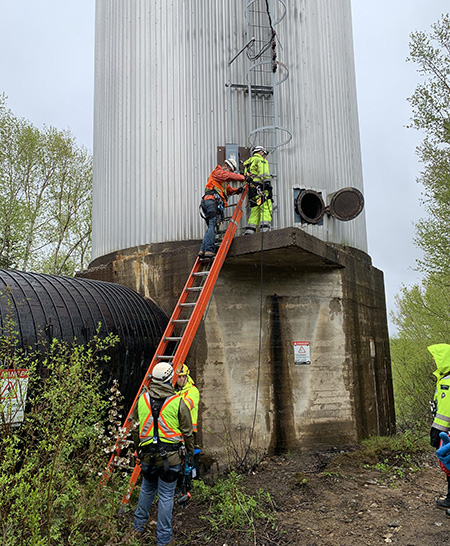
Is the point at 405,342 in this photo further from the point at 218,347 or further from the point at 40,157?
the point at 40,157

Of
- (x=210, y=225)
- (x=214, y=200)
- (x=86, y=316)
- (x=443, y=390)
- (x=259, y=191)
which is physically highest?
(x=259, y=191)

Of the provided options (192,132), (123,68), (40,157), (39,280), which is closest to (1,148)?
(40,157)

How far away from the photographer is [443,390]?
586 centimetres

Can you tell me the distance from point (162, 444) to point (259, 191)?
453 cm

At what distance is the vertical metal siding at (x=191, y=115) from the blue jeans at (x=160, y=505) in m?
4.95

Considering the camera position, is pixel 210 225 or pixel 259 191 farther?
pixel 259 191

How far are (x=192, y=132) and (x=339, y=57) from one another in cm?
405

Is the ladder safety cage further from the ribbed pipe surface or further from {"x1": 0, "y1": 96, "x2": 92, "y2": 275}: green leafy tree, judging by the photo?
{"x1": 0, "y1": 96, "x2": 92, "y2": 275}: green leafy tree

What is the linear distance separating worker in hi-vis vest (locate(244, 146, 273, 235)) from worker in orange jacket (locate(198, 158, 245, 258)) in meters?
0.25

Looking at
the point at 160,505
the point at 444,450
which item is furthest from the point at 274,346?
the point at 160,505

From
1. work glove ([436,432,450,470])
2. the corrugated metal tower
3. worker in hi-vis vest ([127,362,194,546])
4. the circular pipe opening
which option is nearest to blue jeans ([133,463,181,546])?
worker in hi-vis vest ([127,362,194,546])

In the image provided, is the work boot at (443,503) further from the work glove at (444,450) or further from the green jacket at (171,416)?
the green jacket at (171,416)

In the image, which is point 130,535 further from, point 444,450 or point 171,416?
point 444,450

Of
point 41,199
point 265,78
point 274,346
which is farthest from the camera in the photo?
point 41,199
